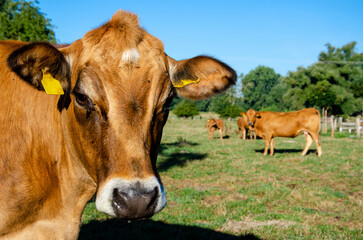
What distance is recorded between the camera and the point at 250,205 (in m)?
6.36

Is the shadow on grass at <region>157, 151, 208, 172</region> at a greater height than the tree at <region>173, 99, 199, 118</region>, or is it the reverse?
the tree at <region>173, 99, 199, 118</region>

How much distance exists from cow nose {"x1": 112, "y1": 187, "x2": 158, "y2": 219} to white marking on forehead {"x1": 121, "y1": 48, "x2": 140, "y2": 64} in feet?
2.91

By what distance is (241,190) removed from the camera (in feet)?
25.0

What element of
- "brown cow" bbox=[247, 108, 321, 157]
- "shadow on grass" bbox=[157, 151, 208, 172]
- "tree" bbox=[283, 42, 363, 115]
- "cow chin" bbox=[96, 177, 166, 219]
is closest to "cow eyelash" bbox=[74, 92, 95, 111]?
"cow chin" bbox=[96, 177, 166, 219]

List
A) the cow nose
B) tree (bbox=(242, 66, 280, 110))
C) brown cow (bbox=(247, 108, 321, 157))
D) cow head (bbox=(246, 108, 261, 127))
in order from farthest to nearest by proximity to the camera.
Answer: tree (bbox=(242, 66, 280, 110)) → cow head (bbox=(246, 108, 261, 127)) → brown cow (bbox=(247, 108, 321, 157)) → the cow nose

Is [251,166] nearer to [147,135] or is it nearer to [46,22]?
[46,22]

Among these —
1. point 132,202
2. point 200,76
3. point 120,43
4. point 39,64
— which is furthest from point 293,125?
point 132,202

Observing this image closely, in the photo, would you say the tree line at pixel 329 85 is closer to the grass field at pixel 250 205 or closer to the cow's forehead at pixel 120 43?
the grass field at pixel 250 205

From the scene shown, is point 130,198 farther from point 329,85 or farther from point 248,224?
point 329,85

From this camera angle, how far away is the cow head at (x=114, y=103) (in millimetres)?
1791

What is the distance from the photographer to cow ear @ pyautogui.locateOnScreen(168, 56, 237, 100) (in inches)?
108

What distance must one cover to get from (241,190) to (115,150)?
6.24 m

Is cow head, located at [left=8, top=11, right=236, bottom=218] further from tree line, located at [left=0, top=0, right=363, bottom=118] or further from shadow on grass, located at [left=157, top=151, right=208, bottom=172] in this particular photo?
shadow on grass, located at [left=157, top=151, right=208, bottom=172]

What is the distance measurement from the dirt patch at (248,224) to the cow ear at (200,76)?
2991 mm
